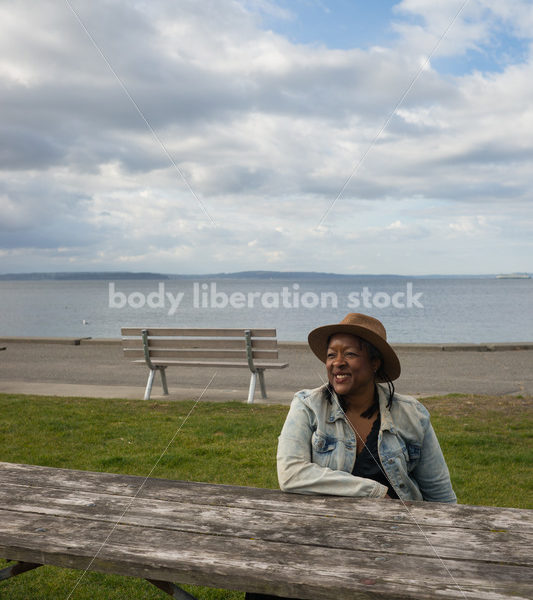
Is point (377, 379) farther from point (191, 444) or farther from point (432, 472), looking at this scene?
point (191, 444)

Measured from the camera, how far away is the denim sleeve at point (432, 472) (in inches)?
117

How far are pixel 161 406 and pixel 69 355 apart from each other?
21.1ft

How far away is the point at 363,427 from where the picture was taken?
119 inches

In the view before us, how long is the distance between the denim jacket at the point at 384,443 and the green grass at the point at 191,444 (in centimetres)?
129

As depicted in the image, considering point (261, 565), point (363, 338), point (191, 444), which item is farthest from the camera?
point (191, 444)

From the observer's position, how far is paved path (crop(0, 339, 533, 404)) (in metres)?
9.60

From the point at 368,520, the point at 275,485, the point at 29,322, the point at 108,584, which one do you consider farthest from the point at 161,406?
the point at 29,322

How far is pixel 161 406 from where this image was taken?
8.12m

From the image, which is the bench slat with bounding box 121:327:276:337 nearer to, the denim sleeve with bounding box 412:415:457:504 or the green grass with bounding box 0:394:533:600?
the green grass with bounding box 0:394:533:600

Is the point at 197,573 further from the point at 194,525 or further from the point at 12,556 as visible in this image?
the point at 12,556

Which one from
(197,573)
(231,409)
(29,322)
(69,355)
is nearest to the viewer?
(197,573)

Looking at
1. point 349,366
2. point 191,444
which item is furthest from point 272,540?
point 191,444

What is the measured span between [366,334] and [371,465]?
0.61 meters

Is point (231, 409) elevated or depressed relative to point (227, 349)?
depressed
